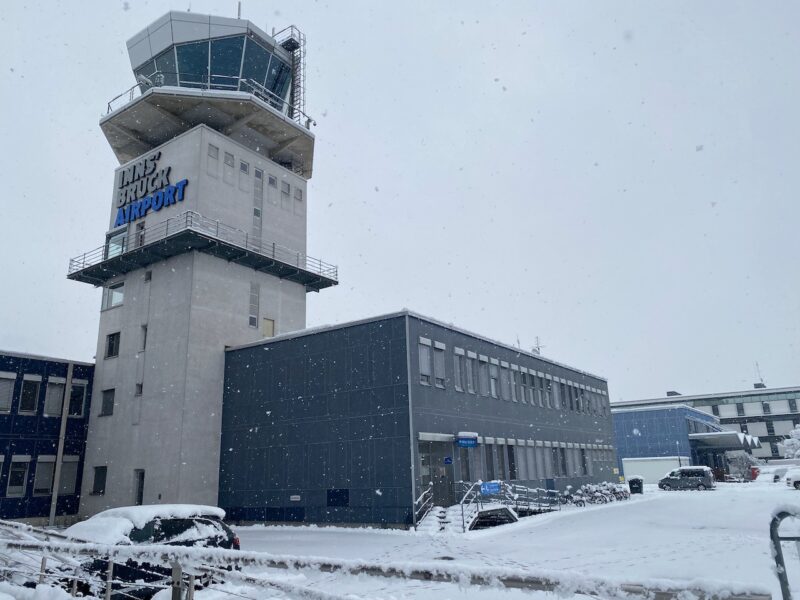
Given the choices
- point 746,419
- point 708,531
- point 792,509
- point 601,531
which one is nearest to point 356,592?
point 792,509

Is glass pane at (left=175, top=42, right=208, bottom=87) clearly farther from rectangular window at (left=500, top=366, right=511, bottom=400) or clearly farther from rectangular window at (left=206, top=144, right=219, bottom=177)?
rectangular window at (left=500, top=366, right=511, bottom=400)

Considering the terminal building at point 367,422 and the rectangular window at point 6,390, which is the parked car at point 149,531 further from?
the rectangular window at point 6,390

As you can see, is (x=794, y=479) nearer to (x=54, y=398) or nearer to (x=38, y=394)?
(x=54, y=398)

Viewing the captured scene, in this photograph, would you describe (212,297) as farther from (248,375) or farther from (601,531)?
(601,531)

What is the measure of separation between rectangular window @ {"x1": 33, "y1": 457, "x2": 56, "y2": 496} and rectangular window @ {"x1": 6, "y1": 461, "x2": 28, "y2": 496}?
0.58 meters

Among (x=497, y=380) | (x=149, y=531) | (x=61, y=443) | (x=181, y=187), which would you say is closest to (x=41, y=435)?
(x=61, y=443)

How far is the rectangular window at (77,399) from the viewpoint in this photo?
3351 cm

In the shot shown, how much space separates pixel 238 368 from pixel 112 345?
8915 millimetres

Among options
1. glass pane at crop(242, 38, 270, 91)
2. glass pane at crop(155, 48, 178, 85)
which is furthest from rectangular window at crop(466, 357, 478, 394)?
glass pane at crop(155, 48, 178, 85)

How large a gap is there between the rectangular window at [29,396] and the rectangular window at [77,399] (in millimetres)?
1868

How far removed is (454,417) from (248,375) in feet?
35.2

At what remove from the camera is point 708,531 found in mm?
19172

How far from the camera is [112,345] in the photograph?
1375 inches

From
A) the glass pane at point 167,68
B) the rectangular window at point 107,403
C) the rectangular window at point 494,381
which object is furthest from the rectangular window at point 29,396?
the rectangular window at point 494,381
